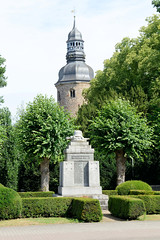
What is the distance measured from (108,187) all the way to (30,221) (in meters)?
17.6

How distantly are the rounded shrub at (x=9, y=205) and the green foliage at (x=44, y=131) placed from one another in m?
10.9

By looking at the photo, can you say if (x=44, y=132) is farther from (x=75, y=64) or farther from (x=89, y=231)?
(x=75, y=64)

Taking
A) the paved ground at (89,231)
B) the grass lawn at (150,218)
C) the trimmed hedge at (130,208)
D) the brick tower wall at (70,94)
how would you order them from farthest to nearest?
the brick tower wall at (70,94), the grass lawn at (150,218), the trimmed hedge at (130,208), the paved ground at (89,231)

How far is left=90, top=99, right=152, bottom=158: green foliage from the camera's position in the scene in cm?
2678

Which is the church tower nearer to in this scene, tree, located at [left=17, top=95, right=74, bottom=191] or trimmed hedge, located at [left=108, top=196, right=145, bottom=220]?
tree, located at [left=17, top=95, right=74, bottom=191]

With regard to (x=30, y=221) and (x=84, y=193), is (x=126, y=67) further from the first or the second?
(x=30, y=221)

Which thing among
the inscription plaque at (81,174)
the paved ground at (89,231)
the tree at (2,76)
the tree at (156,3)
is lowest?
the paved ground at (89,231)

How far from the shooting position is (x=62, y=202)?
16547 mm

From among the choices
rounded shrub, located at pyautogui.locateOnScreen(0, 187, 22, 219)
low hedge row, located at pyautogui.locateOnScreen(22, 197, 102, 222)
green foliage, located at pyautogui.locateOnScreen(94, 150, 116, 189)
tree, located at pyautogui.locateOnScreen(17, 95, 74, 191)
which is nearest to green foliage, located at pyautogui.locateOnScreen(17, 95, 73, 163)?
tree, located at pyautogui.locateOnScreen(17, 95, 74, 191)

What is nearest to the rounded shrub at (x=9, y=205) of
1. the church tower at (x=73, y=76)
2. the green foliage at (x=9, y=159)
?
the green foliage at (x=9, y=159)

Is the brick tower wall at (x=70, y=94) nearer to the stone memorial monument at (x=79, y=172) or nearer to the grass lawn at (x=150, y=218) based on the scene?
the stone memorial monument at (x=79, y=172)

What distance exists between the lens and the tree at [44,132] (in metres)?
26.9

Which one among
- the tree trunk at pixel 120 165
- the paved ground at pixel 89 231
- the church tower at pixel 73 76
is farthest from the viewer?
the church tower at pixel 73 76

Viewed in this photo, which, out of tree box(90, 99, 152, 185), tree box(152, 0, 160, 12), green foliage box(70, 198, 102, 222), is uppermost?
tree box(152, 0, 160, 12)
